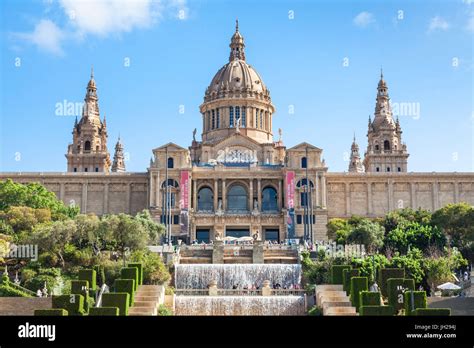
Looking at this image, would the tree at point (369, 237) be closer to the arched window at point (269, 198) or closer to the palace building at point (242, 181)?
the palace building at point (242, 181)

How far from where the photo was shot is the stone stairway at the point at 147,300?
3885 cm

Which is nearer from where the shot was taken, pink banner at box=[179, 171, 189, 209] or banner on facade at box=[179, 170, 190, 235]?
banner on facade at box=[179, 170, 190, 235]

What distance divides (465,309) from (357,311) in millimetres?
5916

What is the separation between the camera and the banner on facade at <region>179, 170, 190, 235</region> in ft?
256

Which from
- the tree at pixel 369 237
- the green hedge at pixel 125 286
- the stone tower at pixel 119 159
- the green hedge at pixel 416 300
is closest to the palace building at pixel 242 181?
the tree at pixel 369 237

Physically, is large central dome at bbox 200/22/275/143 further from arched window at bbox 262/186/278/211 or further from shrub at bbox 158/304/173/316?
shrub at bbox 158/304/173/316

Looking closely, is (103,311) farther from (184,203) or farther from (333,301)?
(184,203)

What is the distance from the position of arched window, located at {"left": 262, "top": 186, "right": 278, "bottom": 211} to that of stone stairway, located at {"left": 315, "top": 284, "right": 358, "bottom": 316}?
3851cm

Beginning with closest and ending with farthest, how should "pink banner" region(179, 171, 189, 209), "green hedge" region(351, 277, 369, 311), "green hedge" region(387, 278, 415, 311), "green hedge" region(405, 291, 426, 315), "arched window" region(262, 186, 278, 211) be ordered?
1. "green hedge" region(405, 291, 426, 315)
2. "green hedge" region(387, 278, 415, 311)
3. "green hedge" region(351, 277, 369, 311)
4. "pink banner" region(179, 171, 189, 209)
5. "arched window" region(262, 186, 278, 211)

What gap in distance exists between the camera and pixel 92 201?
284 feet

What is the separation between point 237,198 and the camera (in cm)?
8406

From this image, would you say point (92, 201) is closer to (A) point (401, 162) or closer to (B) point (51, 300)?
(A) point (401, 162)

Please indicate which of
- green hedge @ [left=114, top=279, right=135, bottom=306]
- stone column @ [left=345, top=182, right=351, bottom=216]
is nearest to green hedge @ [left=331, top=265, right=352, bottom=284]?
green hedge @ [left=114, top=279, right=135, bottom=306]

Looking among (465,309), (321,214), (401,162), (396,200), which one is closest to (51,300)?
(465,309)
